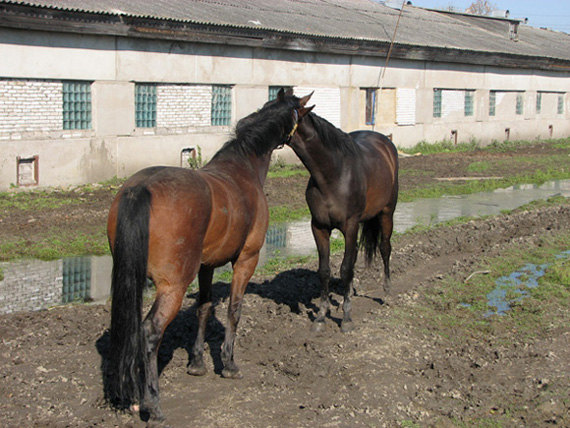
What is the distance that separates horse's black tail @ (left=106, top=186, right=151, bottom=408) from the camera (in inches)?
180

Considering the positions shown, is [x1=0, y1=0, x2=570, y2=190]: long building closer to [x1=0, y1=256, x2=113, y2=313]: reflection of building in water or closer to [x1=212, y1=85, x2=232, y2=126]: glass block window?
[x1=212, y1=85, x2=232, y2=126]: glass block window

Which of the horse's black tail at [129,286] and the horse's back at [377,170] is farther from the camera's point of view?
the horse's back at [377,170]

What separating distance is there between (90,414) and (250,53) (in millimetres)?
Answer: 16269

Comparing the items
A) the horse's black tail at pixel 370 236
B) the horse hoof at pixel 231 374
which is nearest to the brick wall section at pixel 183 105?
the horse's black tail at pixel 370 236

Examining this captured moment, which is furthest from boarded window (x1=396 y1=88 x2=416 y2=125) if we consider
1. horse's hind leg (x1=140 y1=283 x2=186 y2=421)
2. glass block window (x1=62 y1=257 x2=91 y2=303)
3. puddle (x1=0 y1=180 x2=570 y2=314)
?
horse's hind leg (x1=140 y1=283 x2=186 y2=421)

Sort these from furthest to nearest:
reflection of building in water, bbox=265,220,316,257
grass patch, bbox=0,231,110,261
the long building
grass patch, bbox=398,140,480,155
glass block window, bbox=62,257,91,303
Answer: grass patch, bbox=398,140,480,155 < the long building < reflection of building in water, bbox=265,220,316,257 < grass patch, bbox=0,231,110,261 < glass block window, bbox=62,257,91,303

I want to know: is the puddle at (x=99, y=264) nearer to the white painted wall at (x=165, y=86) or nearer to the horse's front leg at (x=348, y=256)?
the horse's front leg at (x=348, y=256)

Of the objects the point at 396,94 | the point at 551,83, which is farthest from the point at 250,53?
the point at 551,83

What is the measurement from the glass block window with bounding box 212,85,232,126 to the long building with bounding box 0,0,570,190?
0.10 ft

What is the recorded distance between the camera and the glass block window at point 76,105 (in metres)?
16.0

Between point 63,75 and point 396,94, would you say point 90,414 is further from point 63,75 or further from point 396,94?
point 396,94

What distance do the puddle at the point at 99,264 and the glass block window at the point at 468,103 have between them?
13883mm

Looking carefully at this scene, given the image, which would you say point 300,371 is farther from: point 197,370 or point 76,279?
point 76,279

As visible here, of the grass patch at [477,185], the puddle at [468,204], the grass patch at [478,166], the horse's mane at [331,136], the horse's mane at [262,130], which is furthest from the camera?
the grass patch at [478,166]
